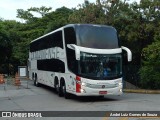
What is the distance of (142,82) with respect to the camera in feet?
102

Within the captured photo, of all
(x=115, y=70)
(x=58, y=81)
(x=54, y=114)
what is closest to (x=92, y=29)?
(x=115, y=70)

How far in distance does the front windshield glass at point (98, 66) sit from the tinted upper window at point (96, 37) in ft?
1.79

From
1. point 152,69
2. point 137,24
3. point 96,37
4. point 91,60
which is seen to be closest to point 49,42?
point 96,37

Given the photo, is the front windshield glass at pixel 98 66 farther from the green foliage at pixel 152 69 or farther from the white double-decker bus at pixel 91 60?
the green foliage at pixel 152 69

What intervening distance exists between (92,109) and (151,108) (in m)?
2.50

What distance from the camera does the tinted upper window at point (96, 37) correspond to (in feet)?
66.4

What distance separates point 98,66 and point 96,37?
1.56 m

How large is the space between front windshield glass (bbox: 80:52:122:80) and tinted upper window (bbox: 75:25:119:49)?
1.79 ft

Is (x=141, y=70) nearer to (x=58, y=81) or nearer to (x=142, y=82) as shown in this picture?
(x=142, y=82)

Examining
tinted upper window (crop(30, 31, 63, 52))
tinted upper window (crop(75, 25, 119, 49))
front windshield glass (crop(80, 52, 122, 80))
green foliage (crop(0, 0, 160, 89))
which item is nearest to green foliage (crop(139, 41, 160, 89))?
green foliage (crop(0, 0, 160, 89))

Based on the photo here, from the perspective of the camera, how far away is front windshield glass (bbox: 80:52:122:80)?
19891mm

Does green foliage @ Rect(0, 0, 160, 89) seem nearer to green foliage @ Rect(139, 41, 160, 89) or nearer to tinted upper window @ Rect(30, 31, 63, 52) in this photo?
green foliage @ Rect(139, 41, 160, 89)

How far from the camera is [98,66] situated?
789 inches

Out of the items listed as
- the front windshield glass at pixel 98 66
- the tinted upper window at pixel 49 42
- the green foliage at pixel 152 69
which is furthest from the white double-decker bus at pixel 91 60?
the green foliage at pixel 152 69
